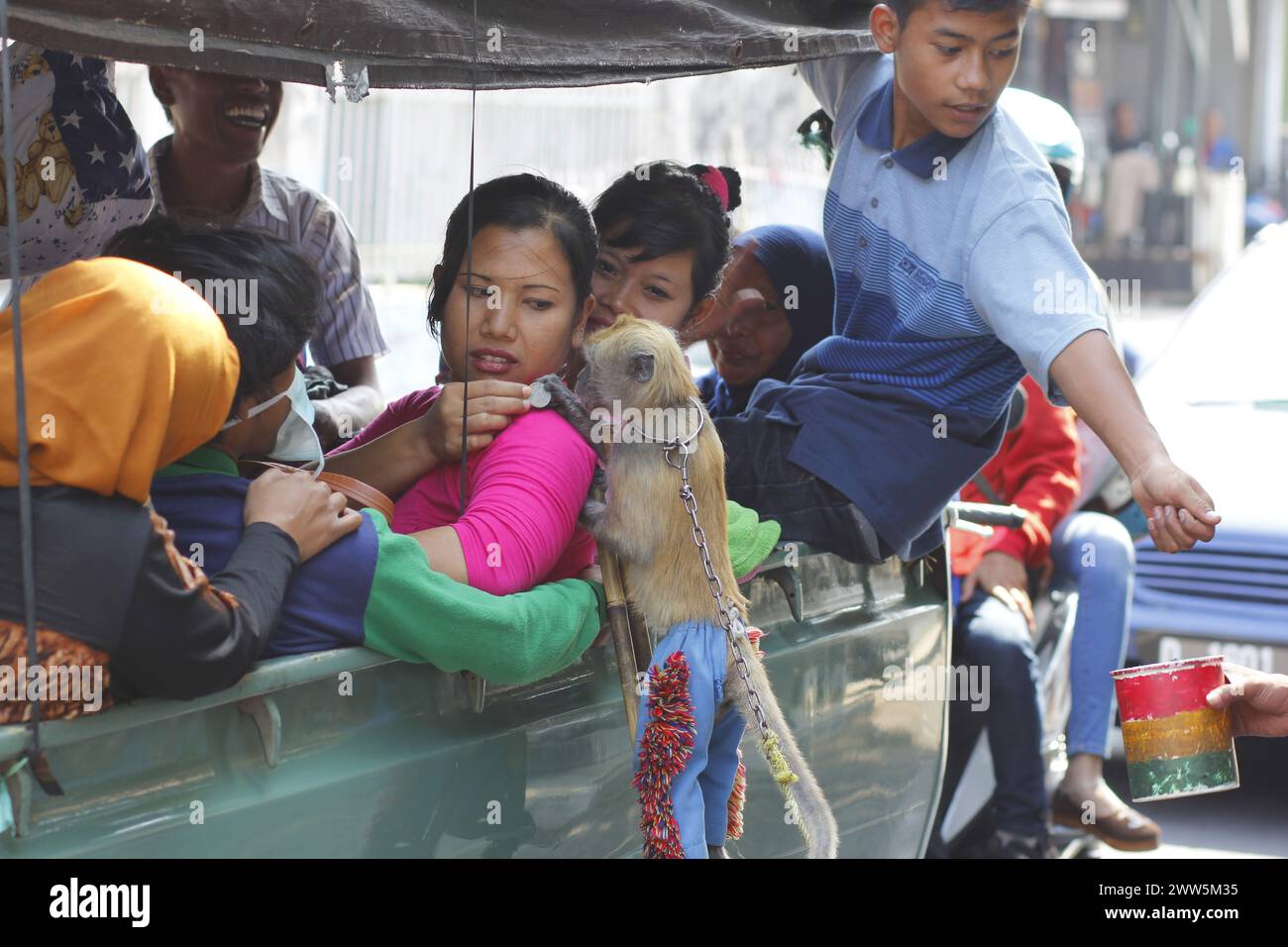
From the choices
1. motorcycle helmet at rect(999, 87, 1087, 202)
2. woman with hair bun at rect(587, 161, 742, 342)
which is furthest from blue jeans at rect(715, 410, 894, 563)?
motorcycle helmet at rect(999, 87, 1087, 202)

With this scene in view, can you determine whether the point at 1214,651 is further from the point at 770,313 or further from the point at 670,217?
the point at 670,217

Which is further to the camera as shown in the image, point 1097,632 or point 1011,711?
point 1097,632

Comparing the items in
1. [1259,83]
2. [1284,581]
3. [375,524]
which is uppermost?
[1259,83]

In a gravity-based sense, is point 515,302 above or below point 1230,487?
above

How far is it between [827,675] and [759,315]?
1.17 meters

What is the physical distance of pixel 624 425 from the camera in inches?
105

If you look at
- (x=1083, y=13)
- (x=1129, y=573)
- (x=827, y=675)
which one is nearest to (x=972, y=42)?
(x=827, y=675)

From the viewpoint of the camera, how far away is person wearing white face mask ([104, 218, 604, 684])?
2.28m

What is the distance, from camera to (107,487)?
75.7 inches

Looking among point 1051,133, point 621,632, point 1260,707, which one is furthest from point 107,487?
point 1051,133

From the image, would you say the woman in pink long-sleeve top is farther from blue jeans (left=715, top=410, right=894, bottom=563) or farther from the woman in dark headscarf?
the woman in dark headscarf

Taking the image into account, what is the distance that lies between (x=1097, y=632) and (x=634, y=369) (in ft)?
9.72

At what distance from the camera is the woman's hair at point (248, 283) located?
7.74 ft
